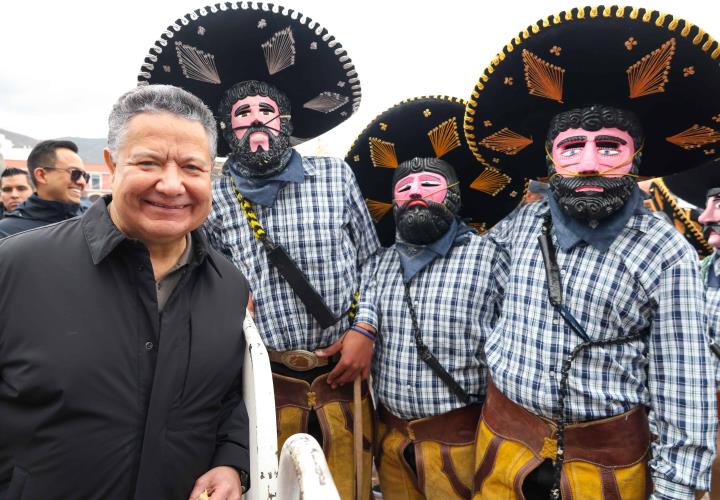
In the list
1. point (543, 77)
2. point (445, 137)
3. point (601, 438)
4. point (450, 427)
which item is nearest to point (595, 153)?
point (543, 77)

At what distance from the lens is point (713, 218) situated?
3.97 metres

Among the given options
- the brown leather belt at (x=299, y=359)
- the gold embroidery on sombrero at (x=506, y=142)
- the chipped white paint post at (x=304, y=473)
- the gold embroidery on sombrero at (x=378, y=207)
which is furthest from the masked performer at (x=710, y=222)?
the chipped white paint post at (x=304, y=473)

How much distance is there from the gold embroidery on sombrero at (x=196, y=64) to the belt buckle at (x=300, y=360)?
164cm

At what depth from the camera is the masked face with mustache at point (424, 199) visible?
265 cm

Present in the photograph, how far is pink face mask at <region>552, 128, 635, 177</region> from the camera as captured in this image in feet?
6.84

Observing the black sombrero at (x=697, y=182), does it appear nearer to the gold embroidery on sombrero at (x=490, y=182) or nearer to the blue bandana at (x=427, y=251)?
the gold embroidery on sombrero at (x=490, y=182)

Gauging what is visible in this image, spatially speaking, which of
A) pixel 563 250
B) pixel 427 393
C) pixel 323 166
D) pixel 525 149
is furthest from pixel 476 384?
pixel 323 166

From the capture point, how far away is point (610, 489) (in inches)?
75.8

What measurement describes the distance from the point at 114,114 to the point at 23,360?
0.74 m

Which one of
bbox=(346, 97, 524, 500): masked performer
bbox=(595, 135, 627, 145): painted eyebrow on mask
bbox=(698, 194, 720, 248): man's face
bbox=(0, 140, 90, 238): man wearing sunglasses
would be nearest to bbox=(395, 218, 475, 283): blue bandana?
bbox=(346, 97, 524, 500): masked performer

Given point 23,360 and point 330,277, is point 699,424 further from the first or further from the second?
point 23,360

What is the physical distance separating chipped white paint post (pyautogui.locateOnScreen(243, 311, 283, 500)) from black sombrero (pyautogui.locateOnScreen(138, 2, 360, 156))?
1.94m

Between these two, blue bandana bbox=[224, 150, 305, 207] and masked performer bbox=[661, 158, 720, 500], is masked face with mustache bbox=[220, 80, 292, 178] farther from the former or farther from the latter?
masked performer bbox=[661, 158, 720, 500]

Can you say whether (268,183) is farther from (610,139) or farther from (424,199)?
(610,139)
